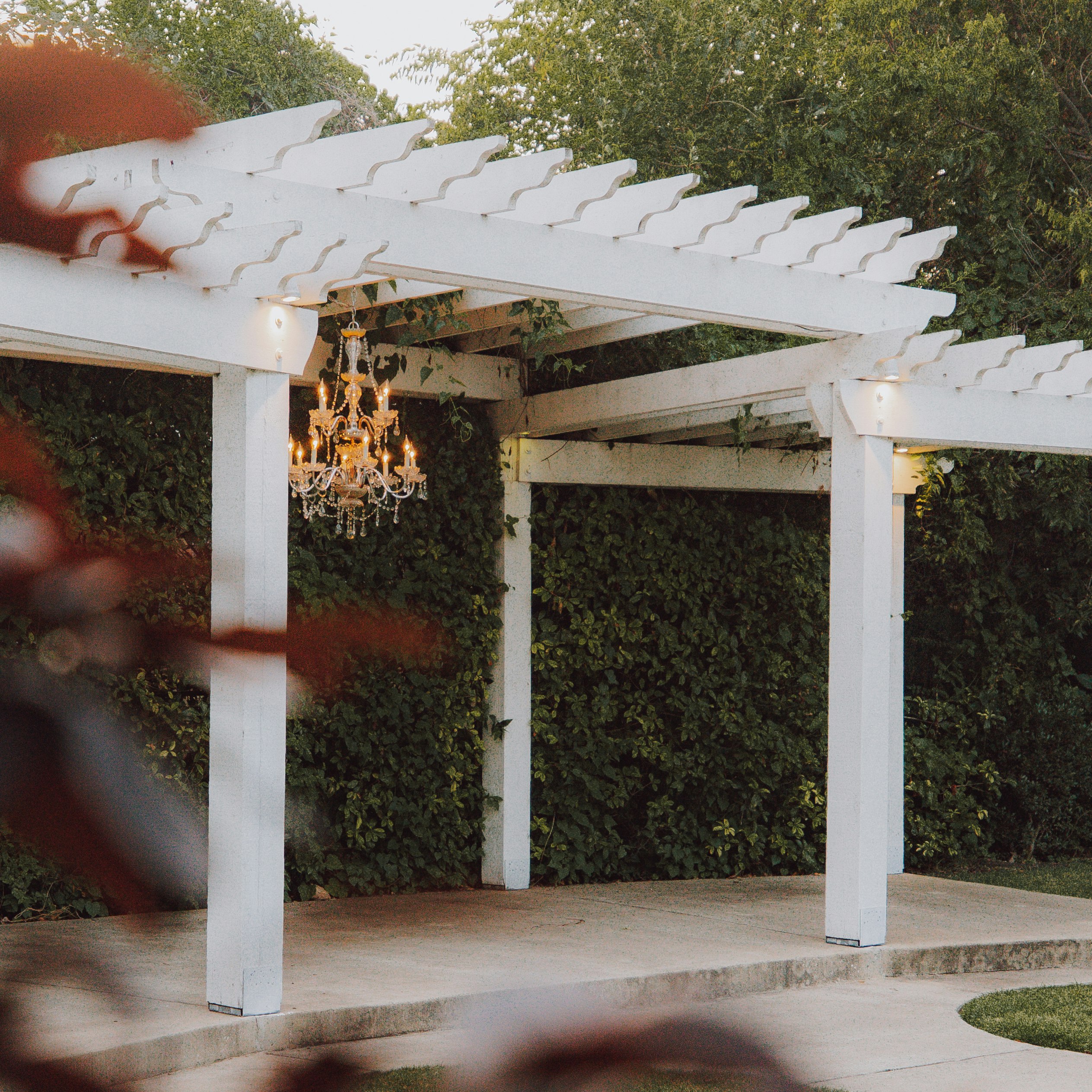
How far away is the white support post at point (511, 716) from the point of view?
6.91 m

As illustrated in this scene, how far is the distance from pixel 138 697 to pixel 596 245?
3.97 meters

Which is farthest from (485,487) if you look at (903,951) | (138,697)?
(138,697)

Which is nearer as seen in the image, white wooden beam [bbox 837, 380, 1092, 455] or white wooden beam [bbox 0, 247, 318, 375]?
white wooden beam [bbox 0, 247, 318, 375]

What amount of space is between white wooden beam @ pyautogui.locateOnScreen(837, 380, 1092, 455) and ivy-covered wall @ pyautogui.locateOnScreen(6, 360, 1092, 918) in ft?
5.10

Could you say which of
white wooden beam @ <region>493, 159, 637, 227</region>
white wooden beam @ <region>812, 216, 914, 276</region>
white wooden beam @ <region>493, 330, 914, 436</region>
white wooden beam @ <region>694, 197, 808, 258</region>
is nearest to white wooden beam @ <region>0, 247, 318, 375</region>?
white wooden beam @ <region>493, 159, 637, 227</region>

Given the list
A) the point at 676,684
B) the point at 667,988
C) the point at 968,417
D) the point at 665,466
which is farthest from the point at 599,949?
the point at 665,466

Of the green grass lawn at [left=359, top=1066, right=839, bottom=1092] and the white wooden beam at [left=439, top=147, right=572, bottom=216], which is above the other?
the white wooden beam at [left=439, top=147, right=572, bottom=216]

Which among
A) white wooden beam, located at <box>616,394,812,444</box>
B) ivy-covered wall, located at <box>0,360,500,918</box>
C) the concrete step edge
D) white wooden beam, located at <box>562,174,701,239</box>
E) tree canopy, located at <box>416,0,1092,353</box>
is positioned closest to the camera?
the concrete step edge

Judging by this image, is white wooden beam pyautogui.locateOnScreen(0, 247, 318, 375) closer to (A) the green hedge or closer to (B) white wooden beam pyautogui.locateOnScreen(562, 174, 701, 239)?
(B) white wooden beam pyautogui.locateOnScreen(562, 174, 701, 239)

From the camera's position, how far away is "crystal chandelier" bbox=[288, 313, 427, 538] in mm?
5402

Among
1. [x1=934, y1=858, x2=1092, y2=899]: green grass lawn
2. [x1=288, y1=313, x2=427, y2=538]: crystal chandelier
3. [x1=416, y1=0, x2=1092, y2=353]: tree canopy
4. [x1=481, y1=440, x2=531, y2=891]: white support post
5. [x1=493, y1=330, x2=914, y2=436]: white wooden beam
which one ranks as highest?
[x1=416, y1=0, x2=1092, y2=353]: tree canopy

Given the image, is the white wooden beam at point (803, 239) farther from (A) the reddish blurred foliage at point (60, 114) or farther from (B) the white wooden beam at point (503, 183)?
(A) the reddish blurred foliage at point (60, 114)

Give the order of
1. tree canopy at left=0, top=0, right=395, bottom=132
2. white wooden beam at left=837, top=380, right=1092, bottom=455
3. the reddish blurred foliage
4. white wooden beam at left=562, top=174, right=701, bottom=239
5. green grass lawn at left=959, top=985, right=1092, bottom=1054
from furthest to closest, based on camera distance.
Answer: tree canopy at left=0, top=0, right=395, bottom=132 → white wooden beam at left=837, top=380, right=1092, bottom=455 → green grass lawn at left=959, top=985, right=1092, bottom=1054 → white wooden beam at left=562, top=174, right=701, bottom=239 → the reddish blurred foliage

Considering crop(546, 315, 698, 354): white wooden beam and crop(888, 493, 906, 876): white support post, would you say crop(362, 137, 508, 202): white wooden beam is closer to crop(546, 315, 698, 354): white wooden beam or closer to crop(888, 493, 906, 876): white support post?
crop(546, 315, 698, 354): white wooden beam
